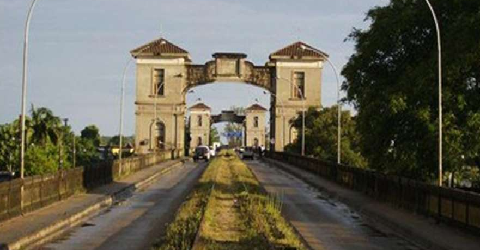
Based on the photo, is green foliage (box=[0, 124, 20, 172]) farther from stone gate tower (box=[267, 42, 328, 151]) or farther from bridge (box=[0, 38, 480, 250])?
bridge (box=[0, 38, 480, 250])

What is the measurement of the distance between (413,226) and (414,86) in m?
11.0

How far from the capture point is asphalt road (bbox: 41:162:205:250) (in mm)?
20703

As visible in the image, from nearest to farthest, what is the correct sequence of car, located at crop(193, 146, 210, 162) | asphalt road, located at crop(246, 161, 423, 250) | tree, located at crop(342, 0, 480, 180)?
asphalt road, located at crop(246, 161, 423, 250), tree, located at crop(342, 0, 480, 180), car, located at crop(193, 146, 210, 162)

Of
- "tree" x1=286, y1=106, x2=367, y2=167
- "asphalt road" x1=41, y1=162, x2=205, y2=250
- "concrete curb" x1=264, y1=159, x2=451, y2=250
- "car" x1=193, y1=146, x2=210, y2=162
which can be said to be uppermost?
"tree" x1=286, y1=106, x2=367, y2=167

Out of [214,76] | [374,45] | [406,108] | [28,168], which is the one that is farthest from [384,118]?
[214,76]

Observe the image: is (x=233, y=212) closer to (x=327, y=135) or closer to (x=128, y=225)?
(x=128, y=225)

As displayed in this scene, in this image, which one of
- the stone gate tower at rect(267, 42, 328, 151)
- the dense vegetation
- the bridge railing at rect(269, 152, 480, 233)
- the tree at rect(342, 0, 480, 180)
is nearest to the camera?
the bridge railing at rect(269, 152, 480, 233)

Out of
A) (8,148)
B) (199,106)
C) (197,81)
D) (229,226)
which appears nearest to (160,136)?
(197,81)

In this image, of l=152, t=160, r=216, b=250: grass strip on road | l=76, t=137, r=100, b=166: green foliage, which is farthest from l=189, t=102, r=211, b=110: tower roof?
l=152, t=160, r=216, b=250: grass strip on road

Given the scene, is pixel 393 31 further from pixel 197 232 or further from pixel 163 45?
pixel 163 45

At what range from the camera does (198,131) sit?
645ft

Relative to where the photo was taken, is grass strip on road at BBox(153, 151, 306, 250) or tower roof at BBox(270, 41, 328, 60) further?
tower roof at BBox(270, 41, 328, 60)

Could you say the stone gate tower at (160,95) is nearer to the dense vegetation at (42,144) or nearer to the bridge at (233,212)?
the dense vegetation at (42,144)

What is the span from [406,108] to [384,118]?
1136 mm
